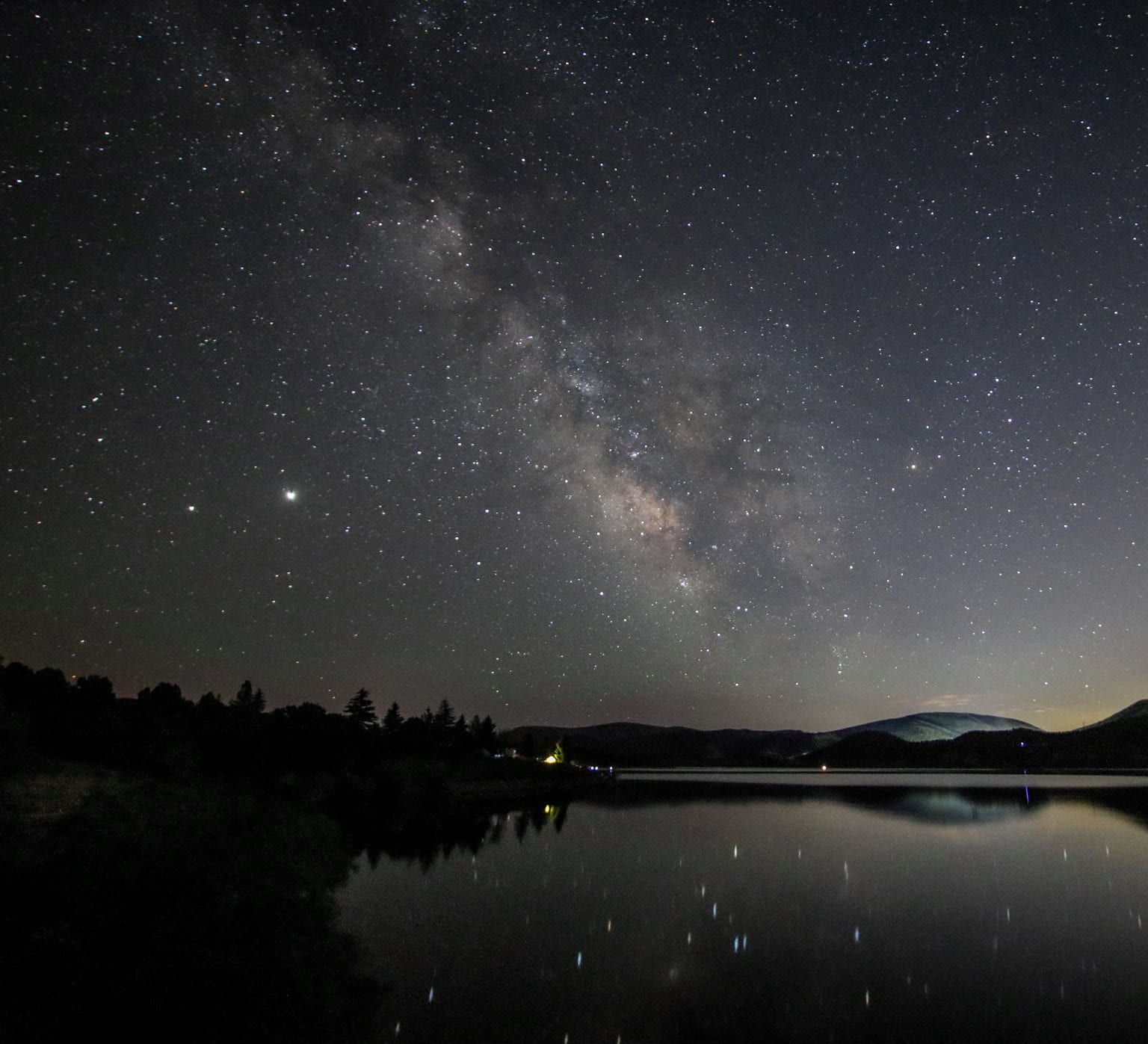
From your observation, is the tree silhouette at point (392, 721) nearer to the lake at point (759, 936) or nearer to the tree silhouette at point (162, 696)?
the tree silhouette at point (162, 696)

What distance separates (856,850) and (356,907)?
26948mm

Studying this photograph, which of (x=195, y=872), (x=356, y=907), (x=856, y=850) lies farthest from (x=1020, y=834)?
(x=195, y=872)

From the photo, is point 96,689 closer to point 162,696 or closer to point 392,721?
point 162,696

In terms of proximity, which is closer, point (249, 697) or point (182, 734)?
point (182, 734)

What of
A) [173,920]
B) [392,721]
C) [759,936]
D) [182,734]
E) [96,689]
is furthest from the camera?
[392,721]

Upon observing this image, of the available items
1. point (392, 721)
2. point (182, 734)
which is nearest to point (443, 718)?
point (392, 721)

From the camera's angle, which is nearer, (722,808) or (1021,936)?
(1021,936)

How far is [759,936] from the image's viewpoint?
68.4ft

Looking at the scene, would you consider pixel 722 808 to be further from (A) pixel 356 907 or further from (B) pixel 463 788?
(A) pixel 356 907

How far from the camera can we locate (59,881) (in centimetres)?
1356

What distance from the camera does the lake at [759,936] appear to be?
46.2 ft

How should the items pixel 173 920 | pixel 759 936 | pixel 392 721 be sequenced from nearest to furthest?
pixel 173 920, pixel 759 936, pixel 392 721

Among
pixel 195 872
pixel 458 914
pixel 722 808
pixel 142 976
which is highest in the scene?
pixel 195 872

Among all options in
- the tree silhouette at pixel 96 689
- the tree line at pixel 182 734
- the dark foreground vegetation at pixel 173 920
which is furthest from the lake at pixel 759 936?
the tree silhouette at pixel 96 689
